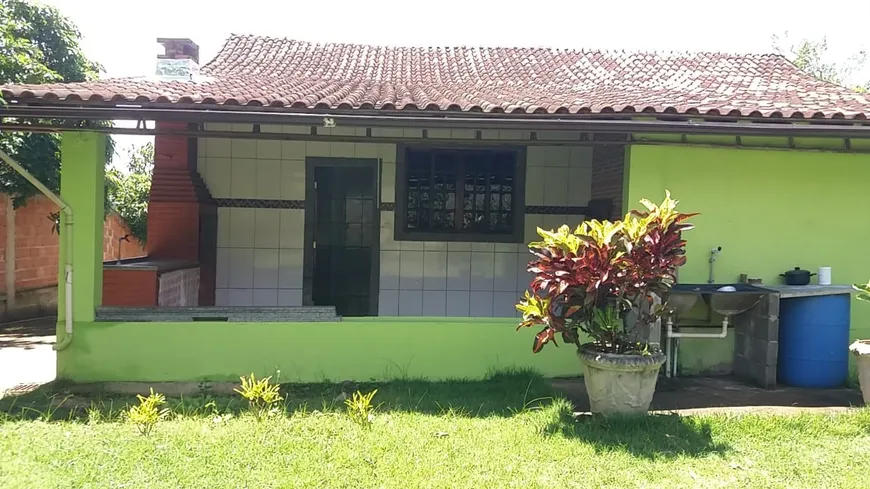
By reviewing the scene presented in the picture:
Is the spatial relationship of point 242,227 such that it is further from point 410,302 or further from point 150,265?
point 410,302

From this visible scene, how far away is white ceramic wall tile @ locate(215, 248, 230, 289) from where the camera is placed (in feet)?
27.0

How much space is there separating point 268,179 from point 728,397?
616cm

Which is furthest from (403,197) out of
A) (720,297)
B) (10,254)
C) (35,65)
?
(10,254)

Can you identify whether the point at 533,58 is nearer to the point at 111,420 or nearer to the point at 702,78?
the point at 702,78

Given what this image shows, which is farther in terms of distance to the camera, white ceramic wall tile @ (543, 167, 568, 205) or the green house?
white ceramic wall tile @ (543, 167, 568, 205)

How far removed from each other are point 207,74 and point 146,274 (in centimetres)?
301

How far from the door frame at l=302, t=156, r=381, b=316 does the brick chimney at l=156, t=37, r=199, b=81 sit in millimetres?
1880

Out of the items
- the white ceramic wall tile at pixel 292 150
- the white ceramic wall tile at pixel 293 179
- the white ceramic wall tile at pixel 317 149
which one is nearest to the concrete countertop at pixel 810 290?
the white ceramic wall tile at pixel 317 149

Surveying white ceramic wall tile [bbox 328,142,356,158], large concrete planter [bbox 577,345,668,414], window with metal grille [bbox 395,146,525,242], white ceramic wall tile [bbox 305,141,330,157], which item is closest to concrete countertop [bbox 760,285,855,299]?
large concrete planter [bbox 577,345,668,414]

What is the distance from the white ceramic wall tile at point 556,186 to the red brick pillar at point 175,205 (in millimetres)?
4651

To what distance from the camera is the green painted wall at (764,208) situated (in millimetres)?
6102

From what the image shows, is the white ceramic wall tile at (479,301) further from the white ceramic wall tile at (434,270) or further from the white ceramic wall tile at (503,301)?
the white ceramic wall tile at (434,270)

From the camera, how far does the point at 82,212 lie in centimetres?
559

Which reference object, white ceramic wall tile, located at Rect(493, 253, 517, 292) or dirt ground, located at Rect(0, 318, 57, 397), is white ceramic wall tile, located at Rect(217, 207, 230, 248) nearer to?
dirt ground, located at Rect(0, 318, 57, 397)
